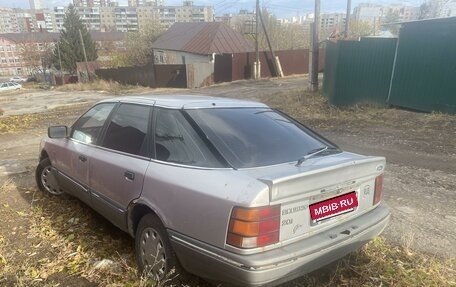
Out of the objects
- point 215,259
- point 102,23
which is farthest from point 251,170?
point 102,23

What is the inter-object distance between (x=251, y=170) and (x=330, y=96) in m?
10.7

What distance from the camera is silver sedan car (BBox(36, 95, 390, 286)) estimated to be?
89.4 inches

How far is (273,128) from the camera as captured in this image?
320cm

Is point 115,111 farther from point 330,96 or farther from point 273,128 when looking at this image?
point 330,96

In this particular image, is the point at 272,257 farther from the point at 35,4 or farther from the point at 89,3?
the point at 35,4

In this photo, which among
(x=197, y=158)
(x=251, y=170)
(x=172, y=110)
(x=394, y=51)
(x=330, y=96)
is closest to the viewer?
(x=251, y=170)

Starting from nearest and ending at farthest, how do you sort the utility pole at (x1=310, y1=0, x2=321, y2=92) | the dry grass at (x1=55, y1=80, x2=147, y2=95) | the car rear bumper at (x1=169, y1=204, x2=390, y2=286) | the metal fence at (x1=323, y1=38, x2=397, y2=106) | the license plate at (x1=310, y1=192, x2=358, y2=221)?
1. the car rear bumper at (x1=169, y1=204, x2=390, y2=286)
2. the license plate at (x1=310, y1=192, x2=358, y2=221)
3. the metal fence at (x1=323, y1=38, x2=397, y2=106)
4. the utility pole at (x1=310, y1=0, x2=321, y2=92)
5. the dry grass at (x1=55, y1=80, x2=147, y2=95)

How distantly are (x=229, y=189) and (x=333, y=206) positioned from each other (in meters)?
0.80

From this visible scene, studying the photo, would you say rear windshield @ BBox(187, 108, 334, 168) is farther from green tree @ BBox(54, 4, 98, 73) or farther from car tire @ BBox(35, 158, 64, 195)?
green tree @ BBox(54, 4, 98, 73)

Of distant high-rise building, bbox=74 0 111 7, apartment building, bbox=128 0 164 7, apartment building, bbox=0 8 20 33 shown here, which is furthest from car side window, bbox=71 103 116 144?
apartment building, bbox=0 8 20 33

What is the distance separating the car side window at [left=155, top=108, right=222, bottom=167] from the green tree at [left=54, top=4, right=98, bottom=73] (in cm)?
5212

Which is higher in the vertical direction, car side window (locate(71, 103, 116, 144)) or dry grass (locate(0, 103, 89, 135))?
car side window (locate(71, 103, 116, 144))

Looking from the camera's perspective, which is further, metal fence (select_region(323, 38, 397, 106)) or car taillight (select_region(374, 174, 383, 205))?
metal fence (select_region(323, 38, 397, 106))

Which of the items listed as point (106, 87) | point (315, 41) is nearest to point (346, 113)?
point (315, 41)
